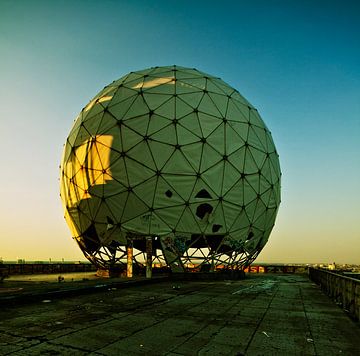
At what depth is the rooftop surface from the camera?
174 inches

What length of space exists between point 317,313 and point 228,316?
2.48m

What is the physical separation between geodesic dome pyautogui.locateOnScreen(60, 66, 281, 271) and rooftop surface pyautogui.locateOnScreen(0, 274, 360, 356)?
9.82 m

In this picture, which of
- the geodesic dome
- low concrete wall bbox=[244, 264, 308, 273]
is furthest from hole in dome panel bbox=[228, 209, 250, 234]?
low concrete wall bbox=[244, 264, 308, 273]

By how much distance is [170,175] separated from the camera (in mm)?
18469

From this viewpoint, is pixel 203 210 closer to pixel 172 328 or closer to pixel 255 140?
pixel 255 140

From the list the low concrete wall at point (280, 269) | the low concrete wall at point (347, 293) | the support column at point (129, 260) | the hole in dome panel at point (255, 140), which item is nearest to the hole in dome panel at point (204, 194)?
the hole in dome panel at point (255, 140)

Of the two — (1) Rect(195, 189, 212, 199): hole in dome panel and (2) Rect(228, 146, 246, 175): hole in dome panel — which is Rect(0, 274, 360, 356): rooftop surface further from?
(2) Rect(228, 146, 246, 175): hole in dome panel

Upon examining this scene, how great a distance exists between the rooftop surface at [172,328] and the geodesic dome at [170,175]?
9825 millimetres

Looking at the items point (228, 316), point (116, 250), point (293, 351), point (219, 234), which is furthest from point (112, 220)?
point (293, 351)

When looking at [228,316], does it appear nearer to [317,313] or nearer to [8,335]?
[317,313]

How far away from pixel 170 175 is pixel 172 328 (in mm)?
13216

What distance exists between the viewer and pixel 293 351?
4461 millimetres

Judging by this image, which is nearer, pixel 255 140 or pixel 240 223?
pixel 240 223

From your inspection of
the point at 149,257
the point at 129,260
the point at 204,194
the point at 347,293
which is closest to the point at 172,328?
the point at 347,293
